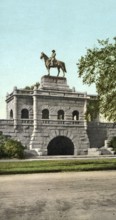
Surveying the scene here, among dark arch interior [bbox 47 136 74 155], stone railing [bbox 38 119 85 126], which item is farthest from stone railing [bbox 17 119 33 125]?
dark arch interior [bbox 47 136 74 155]

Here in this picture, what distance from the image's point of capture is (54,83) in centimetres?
4434

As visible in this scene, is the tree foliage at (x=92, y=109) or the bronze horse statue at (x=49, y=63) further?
the bronze horse statue at (x=49, y=63)

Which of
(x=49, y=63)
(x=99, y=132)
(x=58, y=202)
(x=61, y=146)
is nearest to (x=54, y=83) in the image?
(x=49, y=63)

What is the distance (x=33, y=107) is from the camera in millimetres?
41531

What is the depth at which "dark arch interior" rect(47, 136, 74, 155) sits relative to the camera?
4331cm

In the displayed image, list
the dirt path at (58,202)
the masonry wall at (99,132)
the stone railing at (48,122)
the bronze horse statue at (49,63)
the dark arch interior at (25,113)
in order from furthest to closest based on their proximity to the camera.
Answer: the masonry wall at (99,132), the bronze horse statue at (49,63), the dark arch interior at (25,113), the stone railing at (48,122), the dirt path at (58,202)

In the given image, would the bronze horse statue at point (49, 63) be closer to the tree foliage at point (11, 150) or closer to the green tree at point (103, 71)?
the tree foliage at point (11, 150)

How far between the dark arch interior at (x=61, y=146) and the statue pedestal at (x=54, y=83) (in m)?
6.63

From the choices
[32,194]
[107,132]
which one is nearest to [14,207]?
[32,194]

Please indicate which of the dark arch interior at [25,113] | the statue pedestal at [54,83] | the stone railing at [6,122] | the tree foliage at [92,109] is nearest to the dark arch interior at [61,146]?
the dark arch interior at [25,113]

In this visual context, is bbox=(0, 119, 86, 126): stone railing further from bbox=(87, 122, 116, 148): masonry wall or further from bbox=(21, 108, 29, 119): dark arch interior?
bbox=(21, 108, 29, 119): dark arch interior

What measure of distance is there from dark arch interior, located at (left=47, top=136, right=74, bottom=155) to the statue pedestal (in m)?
6.63

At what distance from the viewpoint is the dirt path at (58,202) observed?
26.0 feet

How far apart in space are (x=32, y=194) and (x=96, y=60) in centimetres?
1414
